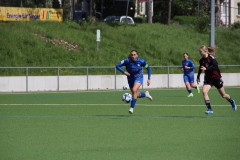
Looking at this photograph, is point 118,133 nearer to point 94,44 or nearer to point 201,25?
point 94,44

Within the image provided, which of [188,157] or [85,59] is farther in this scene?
[85,59]

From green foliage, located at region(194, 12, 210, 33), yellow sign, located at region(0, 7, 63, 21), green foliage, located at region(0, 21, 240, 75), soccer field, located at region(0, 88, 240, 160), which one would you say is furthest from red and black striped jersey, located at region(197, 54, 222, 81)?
green foliage, located at region(194, 12, 210, 33)

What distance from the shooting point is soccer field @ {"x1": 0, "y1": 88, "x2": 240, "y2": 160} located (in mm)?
12414

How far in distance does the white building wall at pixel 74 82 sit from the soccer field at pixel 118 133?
13490mm

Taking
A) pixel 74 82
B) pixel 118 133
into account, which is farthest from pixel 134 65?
pixel 74 82

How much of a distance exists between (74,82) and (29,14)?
1420 cm

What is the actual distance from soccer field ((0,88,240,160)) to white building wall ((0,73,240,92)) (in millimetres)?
13490

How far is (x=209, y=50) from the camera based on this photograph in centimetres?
2002

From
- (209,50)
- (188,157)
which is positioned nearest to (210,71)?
(209,50)

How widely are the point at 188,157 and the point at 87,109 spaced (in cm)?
1242

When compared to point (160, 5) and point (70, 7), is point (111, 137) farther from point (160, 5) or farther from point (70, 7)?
point (160, 5)

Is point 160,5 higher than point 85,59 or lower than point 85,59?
higher

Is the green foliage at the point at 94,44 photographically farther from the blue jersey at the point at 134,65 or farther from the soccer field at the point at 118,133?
the soccer field at the point at 118,133

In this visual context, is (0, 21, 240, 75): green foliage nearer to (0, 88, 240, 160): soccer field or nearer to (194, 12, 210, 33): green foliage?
(194, 12, 210, 33): green foliage
